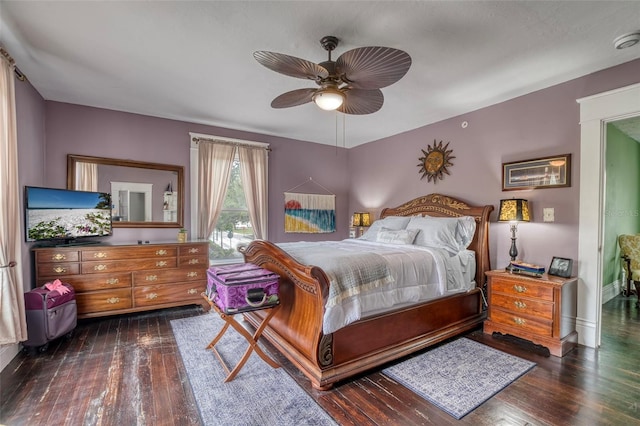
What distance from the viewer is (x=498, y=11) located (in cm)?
201

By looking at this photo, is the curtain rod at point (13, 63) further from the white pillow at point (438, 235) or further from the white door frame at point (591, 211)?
the white door frame at point (591, 211)

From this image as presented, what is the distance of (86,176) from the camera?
148 inches

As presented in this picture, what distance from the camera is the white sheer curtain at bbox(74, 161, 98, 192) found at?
146 inches

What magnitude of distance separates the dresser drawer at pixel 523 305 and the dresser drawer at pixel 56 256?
181 inches

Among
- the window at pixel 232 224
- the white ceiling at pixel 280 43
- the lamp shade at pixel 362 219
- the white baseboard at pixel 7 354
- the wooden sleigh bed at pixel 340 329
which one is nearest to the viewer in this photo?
the white ceiling at pixel 280 43

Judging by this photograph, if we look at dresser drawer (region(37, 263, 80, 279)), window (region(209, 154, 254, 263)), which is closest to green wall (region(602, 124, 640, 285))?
window (region(209, 154, 254, 263))

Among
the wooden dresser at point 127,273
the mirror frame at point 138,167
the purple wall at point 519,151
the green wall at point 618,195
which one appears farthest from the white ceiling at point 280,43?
the wooden dresser at point 127,273

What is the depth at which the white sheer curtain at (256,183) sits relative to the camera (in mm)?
4781

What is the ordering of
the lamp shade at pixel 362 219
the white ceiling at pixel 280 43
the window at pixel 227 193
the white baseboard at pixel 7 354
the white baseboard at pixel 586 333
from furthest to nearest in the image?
the lamp shade at pixel 362 219 → the window at pixel 227 193 → the white baseboard at pixel 586 333 → the white baseboard at pixel 7 354 → the white ceiling at pixel 280 43

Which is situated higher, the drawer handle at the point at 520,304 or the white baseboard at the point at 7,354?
the drawer handle at the point at 520,304

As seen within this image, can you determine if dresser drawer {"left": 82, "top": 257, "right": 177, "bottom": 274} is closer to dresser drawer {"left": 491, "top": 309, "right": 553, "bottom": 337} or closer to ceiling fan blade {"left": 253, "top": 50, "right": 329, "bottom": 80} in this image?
ceiling fan blade {"left": 253, "top": 50, "right": 329, "bottom": 80}

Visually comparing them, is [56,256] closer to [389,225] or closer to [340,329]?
[340,329]

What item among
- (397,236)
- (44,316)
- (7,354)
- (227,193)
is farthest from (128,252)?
(397,236)

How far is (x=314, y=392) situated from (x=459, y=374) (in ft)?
3.88
